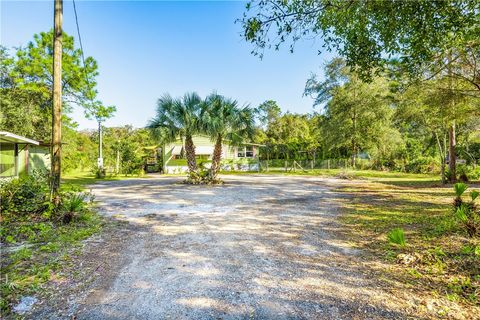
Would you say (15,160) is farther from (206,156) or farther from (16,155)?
(206,156)

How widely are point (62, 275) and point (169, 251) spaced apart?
1.39 metres

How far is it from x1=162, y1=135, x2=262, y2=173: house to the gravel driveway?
60.6 feet

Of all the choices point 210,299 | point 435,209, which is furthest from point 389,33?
point 210,299

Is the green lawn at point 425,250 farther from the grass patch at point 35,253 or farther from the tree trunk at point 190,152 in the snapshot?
the tree trunk at point 190,152

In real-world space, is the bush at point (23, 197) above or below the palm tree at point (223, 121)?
below

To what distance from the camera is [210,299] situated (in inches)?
103

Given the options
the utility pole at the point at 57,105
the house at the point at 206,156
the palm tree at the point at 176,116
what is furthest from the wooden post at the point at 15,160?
the house at the point at 206,156

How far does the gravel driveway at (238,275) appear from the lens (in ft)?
7.95

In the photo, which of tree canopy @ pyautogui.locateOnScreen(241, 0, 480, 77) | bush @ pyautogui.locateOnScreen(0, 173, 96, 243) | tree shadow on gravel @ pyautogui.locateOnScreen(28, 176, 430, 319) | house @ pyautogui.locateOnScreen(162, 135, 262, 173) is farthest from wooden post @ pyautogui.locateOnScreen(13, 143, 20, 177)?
tree canopy @ pyautogui.locateOnScreen(241, 0, 480, 77)

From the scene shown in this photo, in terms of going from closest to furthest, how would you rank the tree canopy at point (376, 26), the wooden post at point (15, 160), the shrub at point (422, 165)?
1. the tree canopy at point (376, 26)
2. the wooden post at point (15, 160)
3. the shrub at point (422, 165)

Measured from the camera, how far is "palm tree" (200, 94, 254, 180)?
42.8 feet

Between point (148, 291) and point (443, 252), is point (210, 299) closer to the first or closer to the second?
point (148, 291)

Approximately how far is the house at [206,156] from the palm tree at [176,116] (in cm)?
1001

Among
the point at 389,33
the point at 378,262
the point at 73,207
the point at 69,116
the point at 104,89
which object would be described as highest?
the point at 104,89
